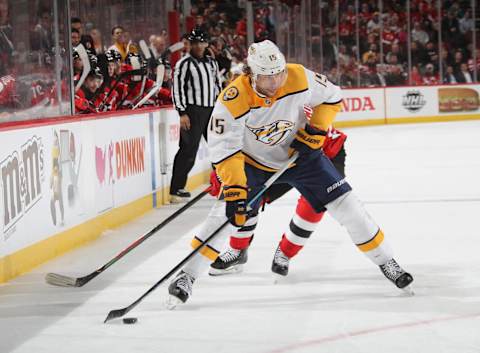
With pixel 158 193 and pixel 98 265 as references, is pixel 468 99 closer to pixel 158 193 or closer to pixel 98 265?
pixel 158 193

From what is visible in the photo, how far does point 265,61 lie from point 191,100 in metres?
4.33

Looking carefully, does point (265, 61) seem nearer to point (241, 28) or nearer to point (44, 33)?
point (44, 33)

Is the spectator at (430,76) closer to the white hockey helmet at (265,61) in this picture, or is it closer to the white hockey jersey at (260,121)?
the white hockey jersey at (260,121)

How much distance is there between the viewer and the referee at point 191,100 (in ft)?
26.5

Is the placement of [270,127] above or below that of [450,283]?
above

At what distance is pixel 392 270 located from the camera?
4297mm

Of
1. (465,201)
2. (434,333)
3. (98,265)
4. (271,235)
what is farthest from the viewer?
(465,201)

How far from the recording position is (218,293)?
4.50 metres

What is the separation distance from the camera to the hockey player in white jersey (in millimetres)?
4102

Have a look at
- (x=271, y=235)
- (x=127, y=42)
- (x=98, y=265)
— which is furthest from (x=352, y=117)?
(x=98, y=265)

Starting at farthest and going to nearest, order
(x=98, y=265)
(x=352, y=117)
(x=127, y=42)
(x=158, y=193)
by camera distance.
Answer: (x=352, y=117) → (x=127, y=42) → (x=158, y=193) → (x=98, y=265)

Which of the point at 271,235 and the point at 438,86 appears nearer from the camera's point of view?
the point at 271,235

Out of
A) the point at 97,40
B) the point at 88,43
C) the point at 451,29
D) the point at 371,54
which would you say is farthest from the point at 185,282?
the point at 451,29

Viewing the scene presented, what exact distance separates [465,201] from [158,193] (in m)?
2.45
